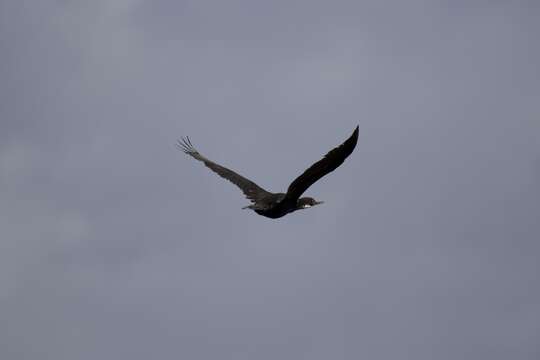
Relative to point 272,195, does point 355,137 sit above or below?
below

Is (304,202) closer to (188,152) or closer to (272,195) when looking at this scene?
(272,195)

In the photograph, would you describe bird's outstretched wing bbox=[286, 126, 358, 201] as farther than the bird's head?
No

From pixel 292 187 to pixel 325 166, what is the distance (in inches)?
74.5

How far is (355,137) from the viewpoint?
25031 mm

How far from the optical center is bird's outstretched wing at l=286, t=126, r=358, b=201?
83.4ft

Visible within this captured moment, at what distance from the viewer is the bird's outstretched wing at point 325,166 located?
25.4 meters

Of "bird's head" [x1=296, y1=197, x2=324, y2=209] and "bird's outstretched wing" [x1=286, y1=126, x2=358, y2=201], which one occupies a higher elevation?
"bird's head" [x1=296, y1=197, x2=324, y2=209]

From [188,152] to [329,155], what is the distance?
12.3 meters

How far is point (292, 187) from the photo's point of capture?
28188 mm

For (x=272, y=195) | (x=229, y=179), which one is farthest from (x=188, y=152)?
(x=272, y=195)

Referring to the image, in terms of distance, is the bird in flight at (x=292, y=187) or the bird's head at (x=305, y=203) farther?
the bird's head at (x=305, y=203)

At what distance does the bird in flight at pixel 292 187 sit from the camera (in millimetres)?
25766

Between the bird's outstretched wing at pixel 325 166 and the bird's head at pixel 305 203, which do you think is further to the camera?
the bird's head at pixel 305 203

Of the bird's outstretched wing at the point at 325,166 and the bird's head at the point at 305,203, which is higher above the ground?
the bird's head at the point at 305,203
